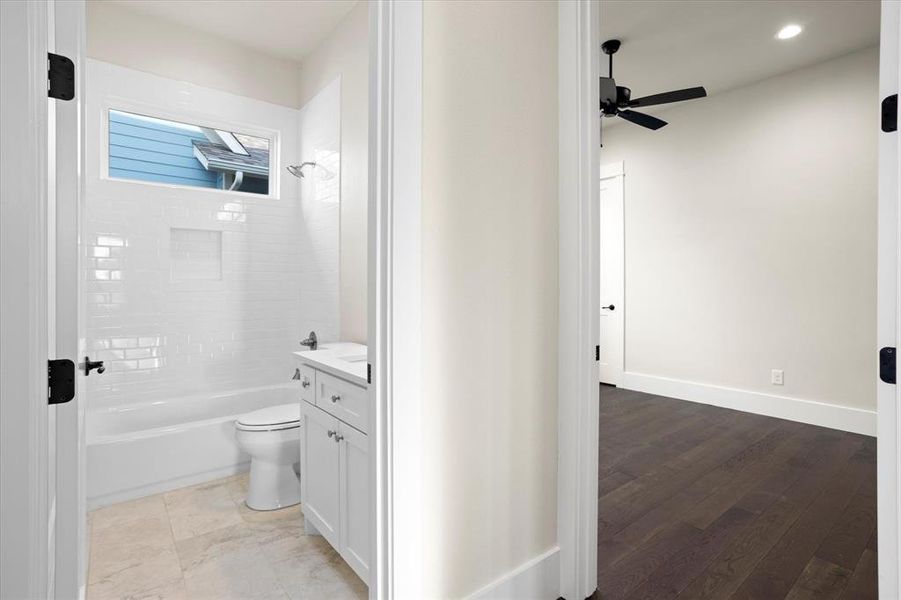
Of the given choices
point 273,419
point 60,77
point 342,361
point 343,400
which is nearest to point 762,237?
point 342,361

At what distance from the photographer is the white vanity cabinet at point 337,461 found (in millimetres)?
1632

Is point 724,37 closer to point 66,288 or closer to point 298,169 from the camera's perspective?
point 298,169

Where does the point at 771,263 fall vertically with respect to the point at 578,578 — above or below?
above

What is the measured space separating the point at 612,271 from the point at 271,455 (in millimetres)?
4056

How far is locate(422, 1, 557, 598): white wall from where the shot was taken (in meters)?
1.36

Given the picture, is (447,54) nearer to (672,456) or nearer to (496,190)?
(496,190)

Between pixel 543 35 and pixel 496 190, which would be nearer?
Result: pixel 496 190

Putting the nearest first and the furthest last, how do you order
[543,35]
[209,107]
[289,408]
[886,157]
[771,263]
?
[886,157] → [543,35] → [289,408] → [209,107] → [771,263]

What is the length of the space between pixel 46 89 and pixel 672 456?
3457mm

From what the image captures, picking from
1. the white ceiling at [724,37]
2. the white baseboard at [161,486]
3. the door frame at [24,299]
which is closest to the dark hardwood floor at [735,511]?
the door frame at [24,299]

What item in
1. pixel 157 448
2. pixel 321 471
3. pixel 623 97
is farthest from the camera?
pixel 623 97

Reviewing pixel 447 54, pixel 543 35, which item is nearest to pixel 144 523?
pixel 447 54

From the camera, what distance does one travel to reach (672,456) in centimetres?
311

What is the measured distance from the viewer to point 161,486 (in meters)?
2.67
